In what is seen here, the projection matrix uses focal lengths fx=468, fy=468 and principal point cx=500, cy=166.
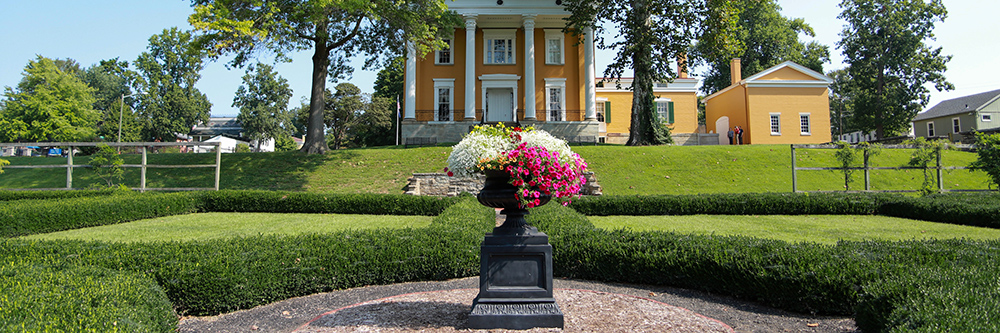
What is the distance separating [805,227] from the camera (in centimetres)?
904

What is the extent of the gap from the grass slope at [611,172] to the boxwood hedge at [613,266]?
10145 millimetres

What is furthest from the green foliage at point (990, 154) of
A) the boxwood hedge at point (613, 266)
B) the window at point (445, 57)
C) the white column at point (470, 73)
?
the window at point (445, 57)

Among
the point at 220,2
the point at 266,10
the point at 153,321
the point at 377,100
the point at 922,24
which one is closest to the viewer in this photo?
the point at 153,321

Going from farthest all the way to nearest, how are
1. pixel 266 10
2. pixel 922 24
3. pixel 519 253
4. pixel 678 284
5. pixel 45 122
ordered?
1. pixel 45 122
2. pixel 922 24
3. pixel 266 10
4. pixel 678 284
5. pixel 519 253

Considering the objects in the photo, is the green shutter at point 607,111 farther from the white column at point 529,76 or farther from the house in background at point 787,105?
the house in background at point 787,105

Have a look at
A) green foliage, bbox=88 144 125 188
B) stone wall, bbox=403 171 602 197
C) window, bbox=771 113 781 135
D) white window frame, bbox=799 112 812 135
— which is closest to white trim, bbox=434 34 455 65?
stone wall, bbox=403 171 602 197

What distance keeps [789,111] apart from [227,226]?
3037 cm

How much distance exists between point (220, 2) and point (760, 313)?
17115 mm

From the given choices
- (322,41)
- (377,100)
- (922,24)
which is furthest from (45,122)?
(922,24)

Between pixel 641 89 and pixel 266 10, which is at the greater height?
pixel 266 10

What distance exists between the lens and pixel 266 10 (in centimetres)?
1617

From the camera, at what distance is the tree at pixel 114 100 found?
4375 cm

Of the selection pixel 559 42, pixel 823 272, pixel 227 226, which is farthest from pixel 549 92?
pixel 823 272

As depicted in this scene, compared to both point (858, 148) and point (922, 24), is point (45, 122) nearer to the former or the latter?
point (858, 148)
